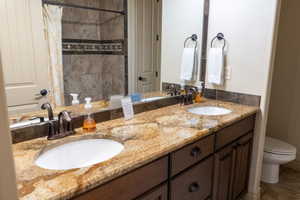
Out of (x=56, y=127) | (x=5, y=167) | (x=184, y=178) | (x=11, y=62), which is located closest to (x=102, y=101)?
(x=56, y=127)

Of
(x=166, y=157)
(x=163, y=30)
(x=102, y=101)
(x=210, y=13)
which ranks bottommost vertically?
(x=166, y=157)

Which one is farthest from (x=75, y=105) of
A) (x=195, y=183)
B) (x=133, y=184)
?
(x=195, y=183)

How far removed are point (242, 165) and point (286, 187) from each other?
33.9 inches

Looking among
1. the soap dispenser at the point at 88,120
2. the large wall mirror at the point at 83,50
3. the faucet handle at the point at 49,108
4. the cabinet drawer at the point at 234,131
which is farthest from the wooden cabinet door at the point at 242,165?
the faucet handle at the point at 49,108

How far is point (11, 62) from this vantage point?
116 cm

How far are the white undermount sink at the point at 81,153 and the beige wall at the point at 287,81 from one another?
239 cm

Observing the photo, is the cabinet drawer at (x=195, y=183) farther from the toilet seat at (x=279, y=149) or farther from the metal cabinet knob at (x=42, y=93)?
the toilet seat at (x=279, y=149)

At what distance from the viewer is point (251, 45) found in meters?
2.06

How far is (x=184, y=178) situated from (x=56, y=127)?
31.6 inches

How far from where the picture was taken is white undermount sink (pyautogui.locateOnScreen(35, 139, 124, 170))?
1193 millimetres

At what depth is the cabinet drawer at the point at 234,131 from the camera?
1657mm

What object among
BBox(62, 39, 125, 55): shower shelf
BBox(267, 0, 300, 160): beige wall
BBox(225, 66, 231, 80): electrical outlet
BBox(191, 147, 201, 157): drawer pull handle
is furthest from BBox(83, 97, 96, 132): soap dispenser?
BBox(267, 0, 300, 160): beige wall

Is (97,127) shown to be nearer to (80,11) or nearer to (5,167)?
(80,11)

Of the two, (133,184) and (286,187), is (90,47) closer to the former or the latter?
(133,184)
